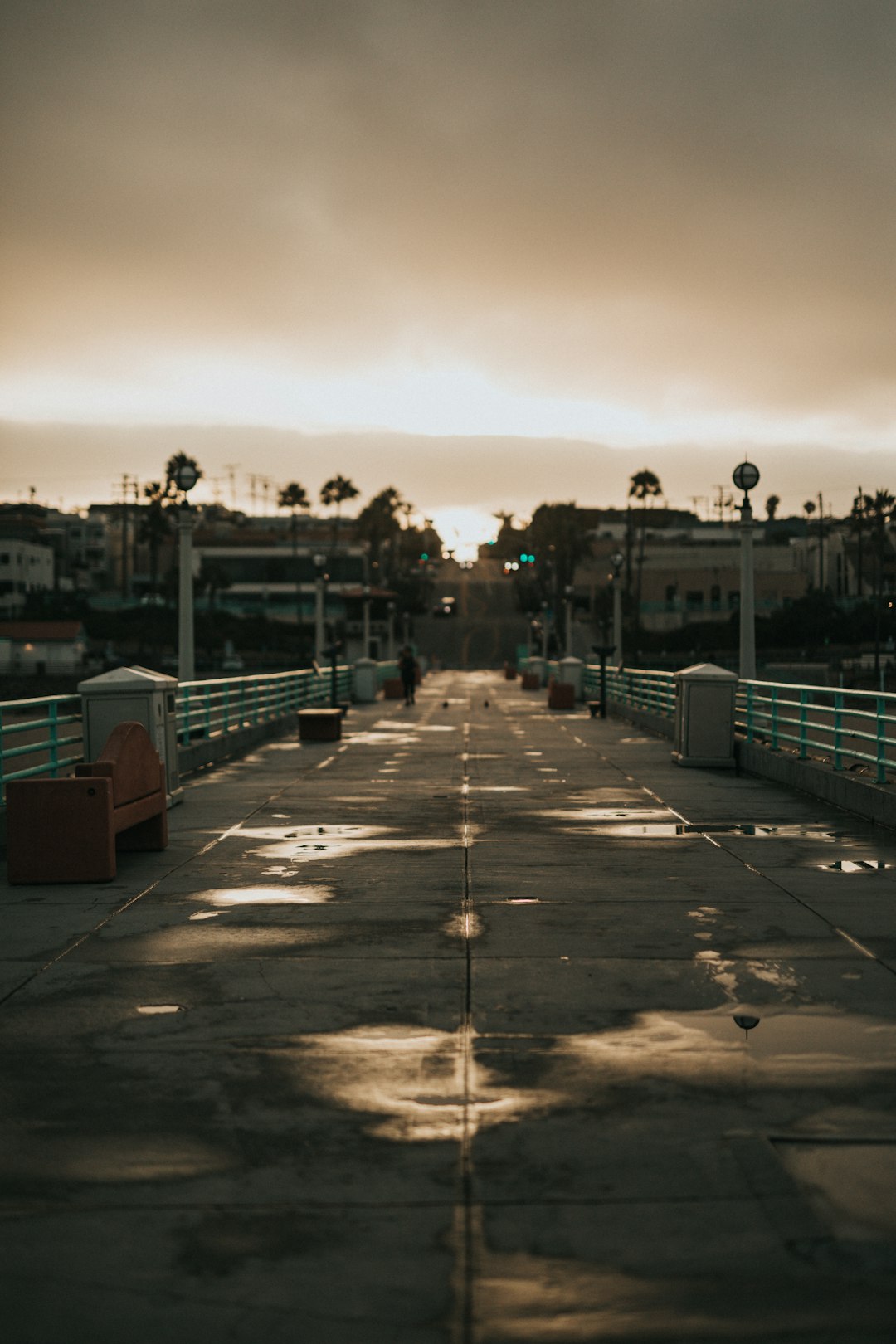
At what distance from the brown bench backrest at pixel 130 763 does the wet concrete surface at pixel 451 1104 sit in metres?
0.75

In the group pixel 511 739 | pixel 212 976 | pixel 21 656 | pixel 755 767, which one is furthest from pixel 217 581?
pixel 212 976

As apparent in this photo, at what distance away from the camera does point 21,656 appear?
107 m

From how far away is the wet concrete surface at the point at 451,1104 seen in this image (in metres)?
3.85

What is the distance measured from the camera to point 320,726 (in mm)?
29328

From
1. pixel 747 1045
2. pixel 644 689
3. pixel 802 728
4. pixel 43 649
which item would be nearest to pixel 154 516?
pixel 43 649

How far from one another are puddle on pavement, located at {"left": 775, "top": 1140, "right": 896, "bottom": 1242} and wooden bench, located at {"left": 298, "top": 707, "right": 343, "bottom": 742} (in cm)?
2446

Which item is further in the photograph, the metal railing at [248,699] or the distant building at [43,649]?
the distant building at [43,649]

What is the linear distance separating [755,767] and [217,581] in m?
130

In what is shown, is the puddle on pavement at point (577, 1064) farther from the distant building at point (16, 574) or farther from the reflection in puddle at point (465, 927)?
the distant building at point (16, 574)

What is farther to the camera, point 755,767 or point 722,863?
point 755,767

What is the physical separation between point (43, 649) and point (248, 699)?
274 ft

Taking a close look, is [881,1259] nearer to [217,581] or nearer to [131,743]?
[131,743]

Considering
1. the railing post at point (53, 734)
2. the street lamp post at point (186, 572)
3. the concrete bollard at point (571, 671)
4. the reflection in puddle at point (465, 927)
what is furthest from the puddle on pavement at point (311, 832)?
the concrete bollard at point (571, 671)

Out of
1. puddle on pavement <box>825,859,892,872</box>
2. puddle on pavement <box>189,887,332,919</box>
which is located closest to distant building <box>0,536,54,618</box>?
puddle on pavement <box>189,887,332,919</box>
